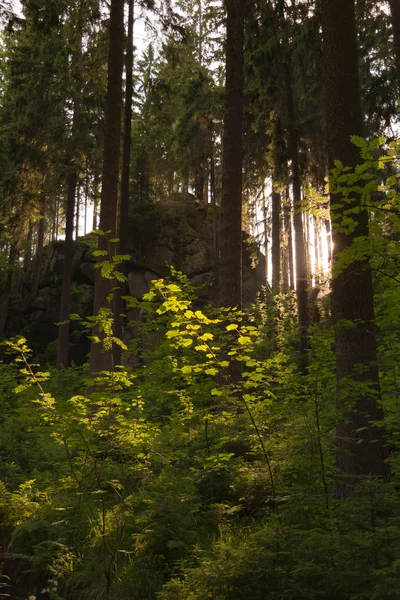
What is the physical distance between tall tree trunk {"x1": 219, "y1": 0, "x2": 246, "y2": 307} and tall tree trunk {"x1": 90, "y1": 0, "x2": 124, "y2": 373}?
7.95ft

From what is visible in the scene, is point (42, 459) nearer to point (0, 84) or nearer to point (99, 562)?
point (99, 562)

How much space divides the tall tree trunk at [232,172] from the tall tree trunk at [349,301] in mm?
3540

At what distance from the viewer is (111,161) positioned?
1130 centimetres

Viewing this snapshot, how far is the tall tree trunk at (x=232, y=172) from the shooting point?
353 inches

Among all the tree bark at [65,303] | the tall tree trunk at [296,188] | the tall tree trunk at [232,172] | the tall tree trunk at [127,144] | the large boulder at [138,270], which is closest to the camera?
the tall tree trunk at [232,172]

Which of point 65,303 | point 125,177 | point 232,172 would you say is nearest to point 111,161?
point 232,172

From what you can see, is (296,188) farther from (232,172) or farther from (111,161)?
(232,172)

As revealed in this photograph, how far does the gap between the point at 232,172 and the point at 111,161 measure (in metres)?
3.29

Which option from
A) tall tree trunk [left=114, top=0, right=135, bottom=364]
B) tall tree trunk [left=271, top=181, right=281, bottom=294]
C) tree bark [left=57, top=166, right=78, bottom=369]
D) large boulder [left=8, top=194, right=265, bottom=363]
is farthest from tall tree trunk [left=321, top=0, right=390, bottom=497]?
large boulder [left=8, top=194, right=265, bottom=363]

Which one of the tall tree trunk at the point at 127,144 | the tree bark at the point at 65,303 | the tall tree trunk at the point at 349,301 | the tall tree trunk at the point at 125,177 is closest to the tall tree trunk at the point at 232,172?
the tall tree trunk at the point at 349,301

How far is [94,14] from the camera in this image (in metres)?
12.9

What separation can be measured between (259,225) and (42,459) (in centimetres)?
1826

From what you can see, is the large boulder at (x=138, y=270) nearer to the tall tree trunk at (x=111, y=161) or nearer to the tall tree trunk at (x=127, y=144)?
the tall tree trunk at (x=127, y=144)

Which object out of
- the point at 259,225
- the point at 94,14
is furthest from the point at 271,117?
the point at 259,225
